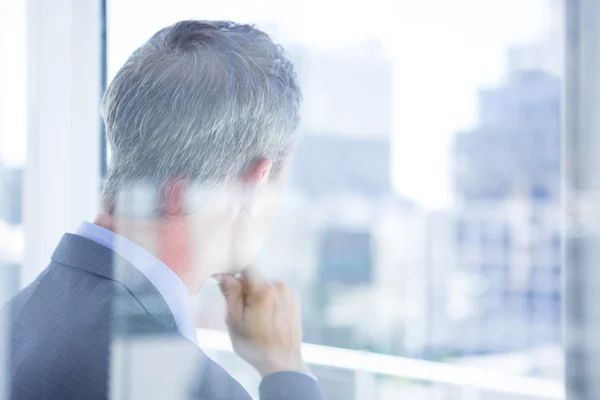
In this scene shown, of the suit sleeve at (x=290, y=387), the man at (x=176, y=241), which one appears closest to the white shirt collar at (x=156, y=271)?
the man at (x=176, y=241)

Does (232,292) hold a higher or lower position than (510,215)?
lower

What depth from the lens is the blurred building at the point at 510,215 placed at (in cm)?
67

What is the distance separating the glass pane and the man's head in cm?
5

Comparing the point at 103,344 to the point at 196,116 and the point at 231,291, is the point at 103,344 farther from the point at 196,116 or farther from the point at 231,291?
the point at 196,116

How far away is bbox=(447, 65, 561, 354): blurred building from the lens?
673mm

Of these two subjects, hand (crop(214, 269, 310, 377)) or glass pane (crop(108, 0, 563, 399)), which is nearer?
glass pane (crop(108, 0, 563, 399))

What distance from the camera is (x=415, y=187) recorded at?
0.82 meters

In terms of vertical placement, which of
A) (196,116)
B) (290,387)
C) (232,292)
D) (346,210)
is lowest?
(290,387)

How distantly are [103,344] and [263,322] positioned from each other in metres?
0.23

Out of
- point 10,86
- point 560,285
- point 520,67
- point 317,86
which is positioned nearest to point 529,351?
point 560,285

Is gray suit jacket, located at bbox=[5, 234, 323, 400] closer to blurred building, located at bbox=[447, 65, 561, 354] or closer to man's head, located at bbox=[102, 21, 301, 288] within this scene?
man's head, located at bbox=[102, 21, 301, 288]

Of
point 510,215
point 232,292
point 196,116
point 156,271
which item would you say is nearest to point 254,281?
point 232,292

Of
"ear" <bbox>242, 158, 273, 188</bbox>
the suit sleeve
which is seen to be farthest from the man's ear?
the suit sleeve

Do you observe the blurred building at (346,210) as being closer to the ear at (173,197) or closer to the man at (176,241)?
the man at (176,241)
